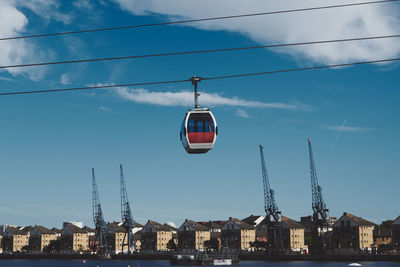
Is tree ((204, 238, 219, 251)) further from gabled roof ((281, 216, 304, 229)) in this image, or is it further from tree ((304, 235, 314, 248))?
tree ((304, 235, 314, 248))

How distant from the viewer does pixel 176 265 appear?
14838cm

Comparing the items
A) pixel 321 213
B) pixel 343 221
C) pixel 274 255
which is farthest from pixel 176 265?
pixel 343 221

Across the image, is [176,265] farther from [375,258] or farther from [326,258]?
[375,258]

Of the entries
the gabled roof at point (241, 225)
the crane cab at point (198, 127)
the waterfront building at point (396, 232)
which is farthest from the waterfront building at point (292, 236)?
the crane cab at point (198, 127)

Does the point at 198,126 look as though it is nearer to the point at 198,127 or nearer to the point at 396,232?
the point at 198,127

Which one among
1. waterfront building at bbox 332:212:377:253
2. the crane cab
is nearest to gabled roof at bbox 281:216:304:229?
A: waterfront building at bbox 332:212:377:253

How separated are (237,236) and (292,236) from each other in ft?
60.1

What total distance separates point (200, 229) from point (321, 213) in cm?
5229

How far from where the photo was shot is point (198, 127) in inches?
910

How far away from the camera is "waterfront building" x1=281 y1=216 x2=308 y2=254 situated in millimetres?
183750

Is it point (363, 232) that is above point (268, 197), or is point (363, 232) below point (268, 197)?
below

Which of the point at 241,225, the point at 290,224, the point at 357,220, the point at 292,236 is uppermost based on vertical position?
the point at 357,220

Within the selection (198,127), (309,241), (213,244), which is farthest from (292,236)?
(198,127)

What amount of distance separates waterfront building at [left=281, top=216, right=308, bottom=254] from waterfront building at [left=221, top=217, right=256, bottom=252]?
39.6 ft
